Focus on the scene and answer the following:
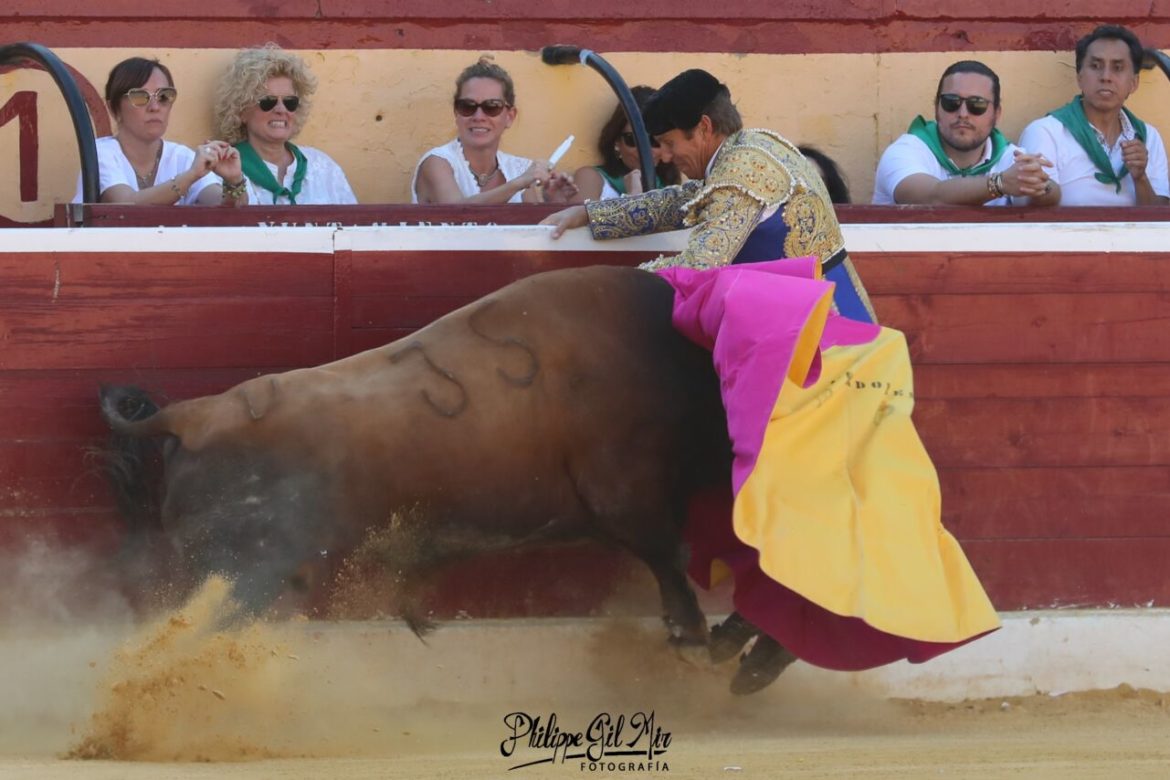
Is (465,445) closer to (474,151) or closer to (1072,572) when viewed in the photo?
(474,151)

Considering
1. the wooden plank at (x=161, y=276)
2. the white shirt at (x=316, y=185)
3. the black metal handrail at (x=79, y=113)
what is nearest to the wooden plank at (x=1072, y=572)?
the wooden plank at (x=161, y=276)

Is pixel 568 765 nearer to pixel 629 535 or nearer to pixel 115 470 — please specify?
pixel 629 535

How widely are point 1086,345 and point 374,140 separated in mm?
2299

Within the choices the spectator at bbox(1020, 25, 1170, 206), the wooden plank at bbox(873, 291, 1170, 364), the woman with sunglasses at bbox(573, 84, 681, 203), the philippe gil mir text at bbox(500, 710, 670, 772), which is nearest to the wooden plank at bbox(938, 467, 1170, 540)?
the wooden plank at bbox(873, 291, 1170, 364)

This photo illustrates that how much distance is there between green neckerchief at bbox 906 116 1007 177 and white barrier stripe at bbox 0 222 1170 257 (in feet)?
1.38

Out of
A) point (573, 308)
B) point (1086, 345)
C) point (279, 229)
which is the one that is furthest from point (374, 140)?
point (1086, 345)

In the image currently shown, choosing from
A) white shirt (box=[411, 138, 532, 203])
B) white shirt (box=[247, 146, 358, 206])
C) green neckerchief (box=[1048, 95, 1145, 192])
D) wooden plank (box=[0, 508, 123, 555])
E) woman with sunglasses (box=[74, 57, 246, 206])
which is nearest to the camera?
wooden plank (box=[0, 508, 123, 555])

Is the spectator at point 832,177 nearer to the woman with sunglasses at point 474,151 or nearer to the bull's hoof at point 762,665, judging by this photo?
the woman with sunglasses at point 474,151

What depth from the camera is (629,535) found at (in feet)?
14.7

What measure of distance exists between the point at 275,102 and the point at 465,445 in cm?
164

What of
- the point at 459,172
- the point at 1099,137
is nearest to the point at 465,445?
the point at 459,172

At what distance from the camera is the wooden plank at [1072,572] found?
17.2 feet

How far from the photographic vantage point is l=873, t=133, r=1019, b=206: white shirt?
5.64 metres

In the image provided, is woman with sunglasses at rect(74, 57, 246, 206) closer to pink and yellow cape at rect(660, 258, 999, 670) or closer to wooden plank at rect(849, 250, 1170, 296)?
pink and yellow cape at rect(660, 258, 999, 670)
